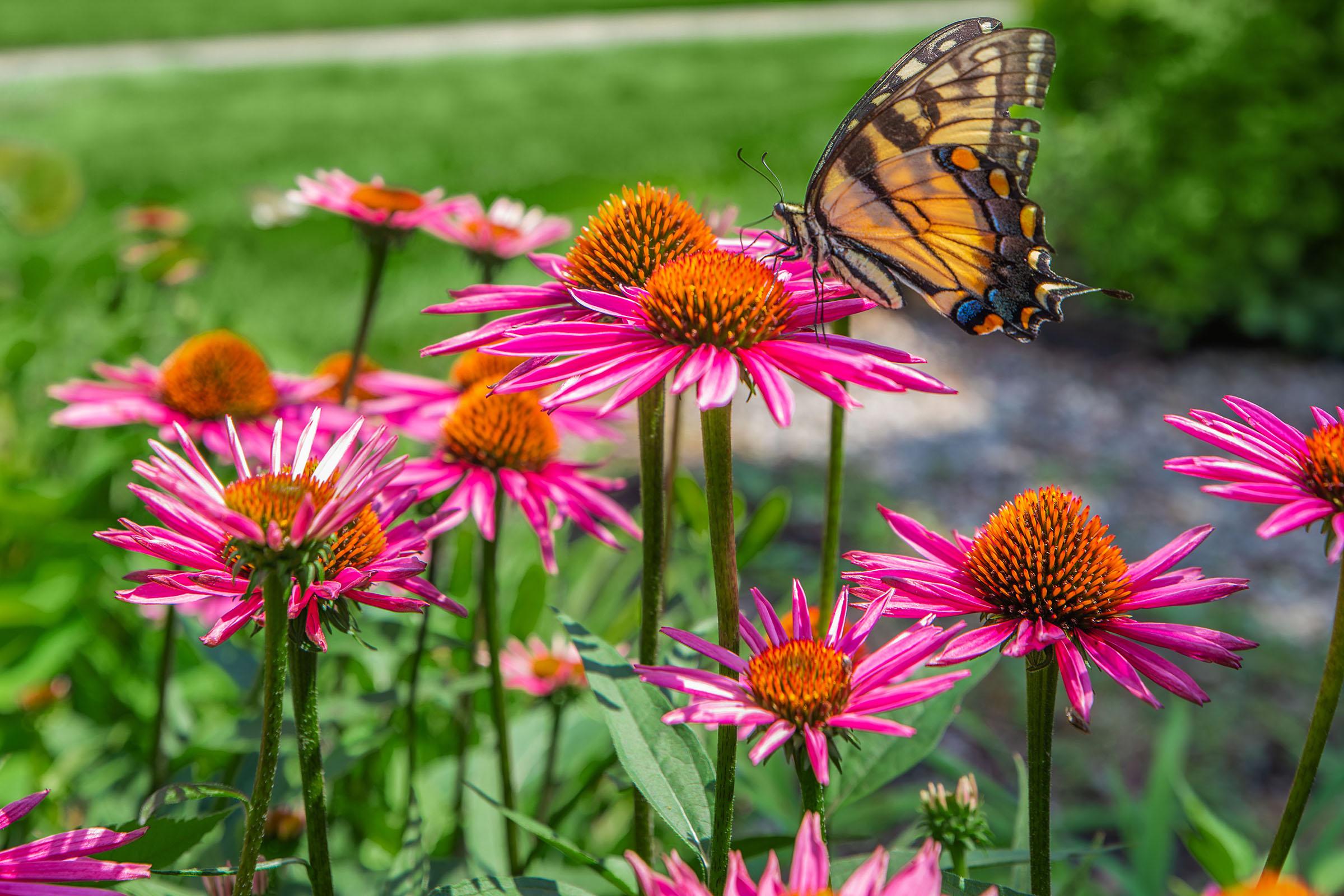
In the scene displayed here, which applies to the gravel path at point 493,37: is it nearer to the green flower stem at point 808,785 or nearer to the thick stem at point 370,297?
the thick stem at point 370,297

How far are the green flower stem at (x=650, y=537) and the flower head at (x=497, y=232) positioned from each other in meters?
0.88

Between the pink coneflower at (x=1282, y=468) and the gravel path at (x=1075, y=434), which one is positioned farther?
the gravel path at (x=1075, y=434)

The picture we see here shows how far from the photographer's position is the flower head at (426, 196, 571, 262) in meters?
2.06

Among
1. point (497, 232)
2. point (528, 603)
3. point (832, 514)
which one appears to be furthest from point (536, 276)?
point (832, 514)

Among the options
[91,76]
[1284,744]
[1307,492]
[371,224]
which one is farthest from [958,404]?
[91,76]

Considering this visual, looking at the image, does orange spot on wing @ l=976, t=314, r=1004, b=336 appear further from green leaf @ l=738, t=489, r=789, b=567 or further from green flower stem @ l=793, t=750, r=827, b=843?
green flower stem @ l=793, t=750, r=827, b=843

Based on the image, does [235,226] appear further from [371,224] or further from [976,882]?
[976,882]

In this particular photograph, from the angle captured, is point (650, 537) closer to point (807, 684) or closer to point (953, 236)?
point (807, 684)

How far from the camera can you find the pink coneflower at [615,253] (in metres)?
1.25

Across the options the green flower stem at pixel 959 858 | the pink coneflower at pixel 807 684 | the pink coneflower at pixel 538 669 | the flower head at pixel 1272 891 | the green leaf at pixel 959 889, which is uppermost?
the pink coneflower at pixel 807 684

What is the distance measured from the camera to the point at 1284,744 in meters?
3.02

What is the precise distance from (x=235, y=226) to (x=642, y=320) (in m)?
5.71

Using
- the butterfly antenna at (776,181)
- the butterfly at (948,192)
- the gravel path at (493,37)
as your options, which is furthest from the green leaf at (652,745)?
the gravel path at (493,37)

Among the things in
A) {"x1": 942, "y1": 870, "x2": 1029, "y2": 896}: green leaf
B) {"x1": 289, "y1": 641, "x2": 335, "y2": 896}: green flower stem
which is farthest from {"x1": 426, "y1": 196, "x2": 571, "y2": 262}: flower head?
{"x1": 942, "y1": 870, "x2": 1029, "y2": 896}: green leaf
